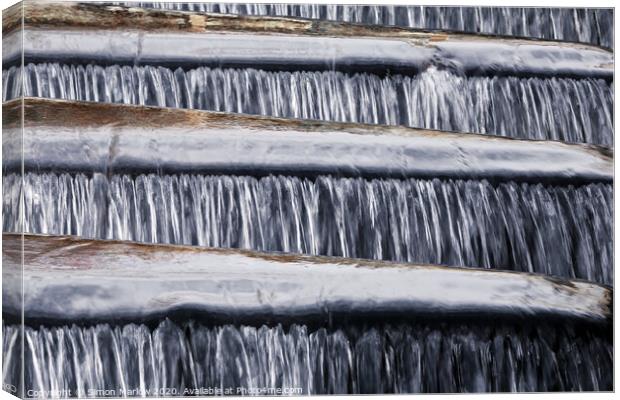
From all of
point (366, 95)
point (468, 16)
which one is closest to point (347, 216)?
point (366, 95)

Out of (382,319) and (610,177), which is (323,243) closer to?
(382,319)

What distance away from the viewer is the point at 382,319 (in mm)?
5918

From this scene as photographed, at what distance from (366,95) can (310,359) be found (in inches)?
51.3

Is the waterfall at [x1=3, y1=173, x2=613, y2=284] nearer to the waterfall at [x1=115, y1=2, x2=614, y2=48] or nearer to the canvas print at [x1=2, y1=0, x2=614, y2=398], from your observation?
the canvas print at [x1=2, y1=0, x2=614, y2=398]

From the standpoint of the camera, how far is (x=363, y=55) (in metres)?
6.05

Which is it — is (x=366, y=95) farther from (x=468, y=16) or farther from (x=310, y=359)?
(x=310, y=359)

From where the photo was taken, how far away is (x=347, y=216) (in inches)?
234

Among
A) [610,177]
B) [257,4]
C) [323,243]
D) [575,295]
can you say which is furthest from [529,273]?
[257,4]

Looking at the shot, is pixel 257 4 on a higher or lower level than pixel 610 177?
higher

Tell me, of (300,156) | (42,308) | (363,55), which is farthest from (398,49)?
(42,308)

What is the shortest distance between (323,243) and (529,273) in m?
1.03

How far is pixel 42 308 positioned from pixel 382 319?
5.22 feet

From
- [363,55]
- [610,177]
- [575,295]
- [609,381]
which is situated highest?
[363,55]

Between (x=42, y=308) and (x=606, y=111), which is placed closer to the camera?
(x=42, y=308)
